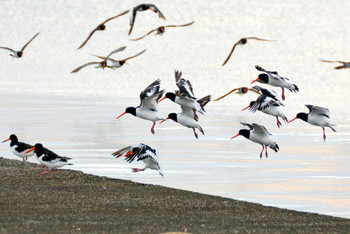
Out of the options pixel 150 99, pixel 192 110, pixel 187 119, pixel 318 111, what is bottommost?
pixel 187 119

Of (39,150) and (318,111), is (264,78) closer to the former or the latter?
(318,111)

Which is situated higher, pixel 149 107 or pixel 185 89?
pixel 185 89

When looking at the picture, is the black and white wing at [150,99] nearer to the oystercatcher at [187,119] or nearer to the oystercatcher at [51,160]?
the oystercatcher at [187,119]

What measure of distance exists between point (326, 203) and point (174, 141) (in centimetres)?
1277

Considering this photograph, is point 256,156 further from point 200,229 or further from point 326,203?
point 200,229

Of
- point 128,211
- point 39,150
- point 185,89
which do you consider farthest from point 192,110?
point 128,211

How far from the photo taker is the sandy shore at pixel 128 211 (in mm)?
17328

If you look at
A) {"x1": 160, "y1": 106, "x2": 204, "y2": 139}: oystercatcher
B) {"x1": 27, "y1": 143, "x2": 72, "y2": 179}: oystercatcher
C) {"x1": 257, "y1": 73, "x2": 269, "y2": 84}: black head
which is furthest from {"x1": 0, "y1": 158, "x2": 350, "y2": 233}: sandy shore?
{"x1": 257, "y1": 73, "x2": 269, "y2": 84}: black head

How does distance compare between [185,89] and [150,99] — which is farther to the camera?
[150,99]

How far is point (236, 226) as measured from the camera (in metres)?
17.6

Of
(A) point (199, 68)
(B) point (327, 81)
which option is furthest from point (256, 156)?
(A) point (199, 68)

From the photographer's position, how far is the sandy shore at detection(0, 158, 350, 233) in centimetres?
1733

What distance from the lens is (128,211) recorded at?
1911 centimetres

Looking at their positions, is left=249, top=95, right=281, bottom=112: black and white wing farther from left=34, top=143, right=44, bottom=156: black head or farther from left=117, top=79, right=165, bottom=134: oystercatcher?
left=34, top=143, right=44, bottom=156: black head
